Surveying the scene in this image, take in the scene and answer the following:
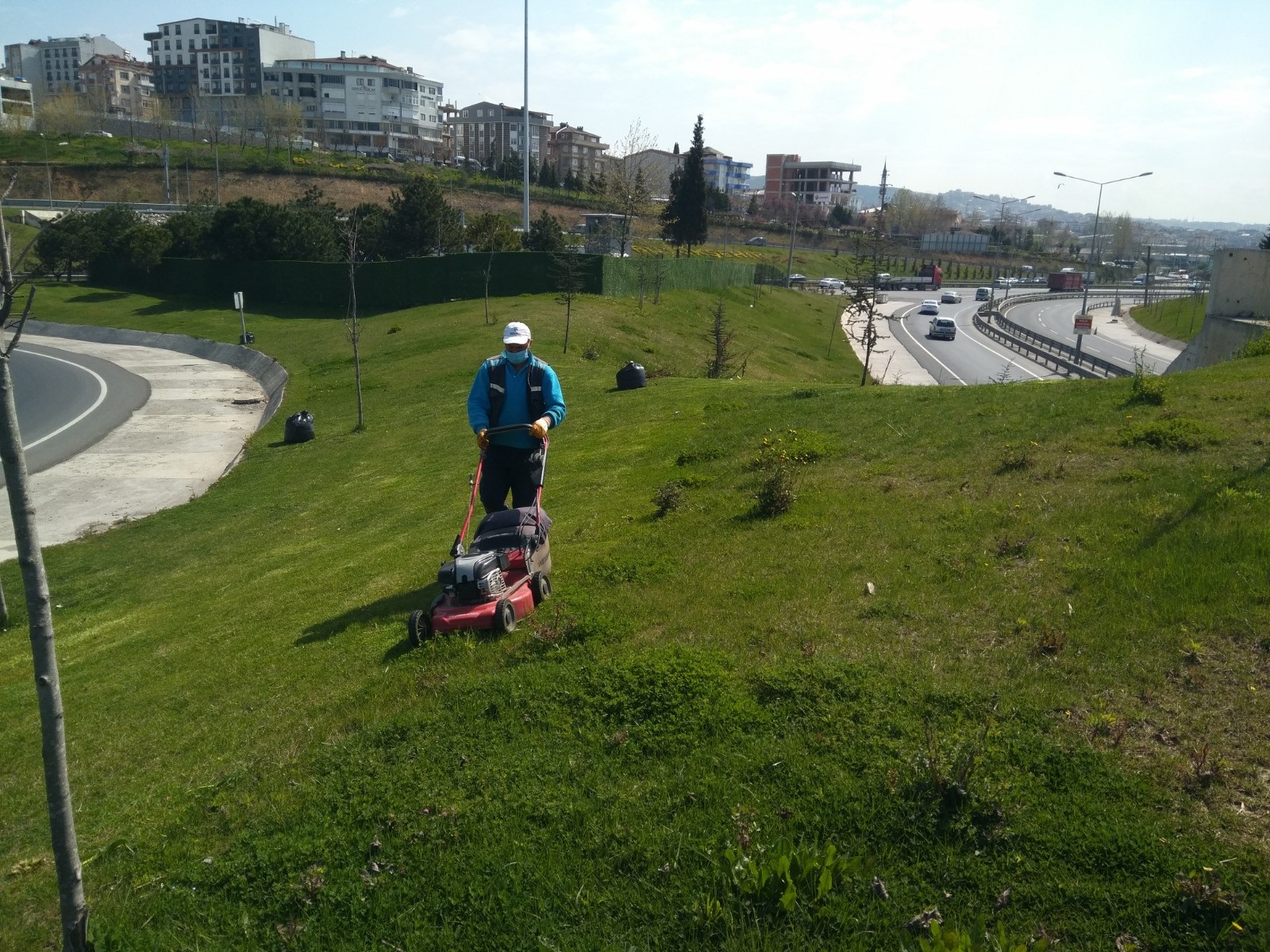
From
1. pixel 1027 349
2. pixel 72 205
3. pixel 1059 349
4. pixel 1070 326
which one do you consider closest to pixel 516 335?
pixel 1059 349

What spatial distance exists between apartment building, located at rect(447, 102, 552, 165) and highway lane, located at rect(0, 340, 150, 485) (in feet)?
393

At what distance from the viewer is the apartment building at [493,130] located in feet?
528

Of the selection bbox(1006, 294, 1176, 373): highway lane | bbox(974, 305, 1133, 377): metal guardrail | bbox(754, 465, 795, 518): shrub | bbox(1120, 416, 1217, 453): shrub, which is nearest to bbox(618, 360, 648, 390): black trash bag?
bbox(754, 465, 795, 518): shrub

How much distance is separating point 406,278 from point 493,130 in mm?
133621

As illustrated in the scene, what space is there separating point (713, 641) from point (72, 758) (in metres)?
4.77

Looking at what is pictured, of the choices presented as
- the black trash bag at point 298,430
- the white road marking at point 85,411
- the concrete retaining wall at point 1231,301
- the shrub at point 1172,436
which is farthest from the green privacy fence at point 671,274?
the shrub at point 1172,436

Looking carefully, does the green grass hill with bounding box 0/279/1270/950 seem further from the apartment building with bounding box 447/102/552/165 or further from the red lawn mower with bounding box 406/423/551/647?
the apartment building with bounding box 447/102/552/165

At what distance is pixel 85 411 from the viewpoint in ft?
101

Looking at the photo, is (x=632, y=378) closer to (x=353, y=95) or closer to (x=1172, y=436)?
(x=1172, y=436)

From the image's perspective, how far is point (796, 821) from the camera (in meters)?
4.45

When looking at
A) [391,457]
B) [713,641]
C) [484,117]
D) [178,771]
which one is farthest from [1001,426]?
[484,117]

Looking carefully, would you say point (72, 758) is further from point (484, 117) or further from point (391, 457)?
point (484, 117)

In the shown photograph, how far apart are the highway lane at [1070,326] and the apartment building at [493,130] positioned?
90.6 m

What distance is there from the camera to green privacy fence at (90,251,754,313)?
145 feet
